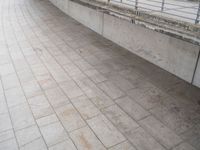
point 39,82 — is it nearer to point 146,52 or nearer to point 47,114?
point 47,114

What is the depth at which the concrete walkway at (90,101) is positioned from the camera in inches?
111

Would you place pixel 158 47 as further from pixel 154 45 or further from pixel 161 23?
pixel 161 23

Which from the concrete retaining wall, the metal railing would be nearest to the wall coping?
the metal railing

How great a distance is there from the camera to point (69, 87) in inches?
158

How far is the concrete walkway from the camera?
283 cm

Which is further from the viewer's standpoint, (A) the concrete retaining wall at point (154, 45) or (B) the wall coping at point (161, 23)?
(A) the concrete retaining wall at point (154, 45)

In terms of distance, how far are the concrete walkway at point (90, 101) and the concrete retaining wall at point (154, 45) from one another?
18cm

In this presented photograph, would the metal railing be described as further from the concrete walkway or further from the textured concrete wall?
the concrete walkway

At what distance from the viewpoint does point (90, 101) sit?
11.8 ft

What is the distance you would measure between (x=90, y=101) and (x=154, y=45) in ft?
6.65

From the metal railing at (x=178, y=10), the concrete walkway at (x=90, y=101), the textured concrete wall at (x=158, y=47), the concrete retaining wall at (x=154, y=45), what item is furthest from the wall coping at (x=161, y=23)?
the concrete walkway at (x=90, y=101)

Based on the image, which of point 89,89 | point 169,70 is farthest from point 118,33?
point 89,89

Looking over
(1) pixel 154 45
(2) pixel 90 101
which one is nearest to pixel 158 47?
(1) pixel 154 45

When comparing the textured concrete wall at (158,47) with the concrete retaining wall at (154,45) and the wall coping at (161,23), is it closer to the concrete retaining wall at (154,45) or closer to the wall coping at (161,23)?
the concrete retaining wall at (154,45)
